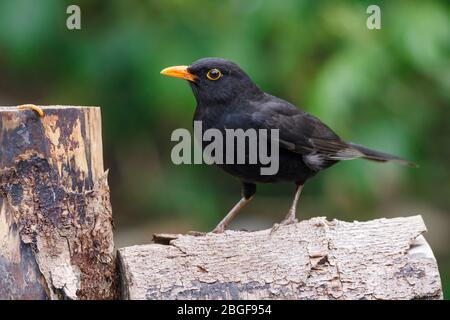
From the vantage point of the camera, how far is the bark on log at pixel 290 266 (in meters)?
3.78

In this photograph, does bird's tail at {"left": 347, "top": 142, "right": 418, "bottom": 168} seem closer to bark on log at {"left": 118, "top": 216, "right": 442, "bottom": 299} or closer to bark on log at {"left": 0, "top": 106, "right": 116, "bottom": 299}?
bark on log at {"left": 118, "top": 216, "right": 442, "bottom": 299}

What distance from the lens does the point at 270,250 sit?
4.02 metres

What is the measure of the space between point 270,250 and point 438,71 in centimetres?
305

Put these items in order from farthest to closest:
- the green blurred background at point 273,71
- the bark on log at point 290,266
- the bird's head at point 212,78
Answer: the green blurred background at point 273,71
the bird's head at point 212,78
the bark on log at point 290,266

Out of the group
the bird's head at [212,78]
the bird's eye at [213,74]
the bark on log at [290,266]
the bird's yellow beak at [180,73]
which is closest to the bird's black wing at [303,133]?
the bird's head at [212,78]

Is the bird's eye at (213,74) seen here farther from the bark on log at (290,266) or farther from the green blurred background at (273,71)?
the bark on log at (290,266)

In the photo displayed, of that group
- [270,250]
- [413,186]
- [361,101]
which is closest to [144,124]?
[361,101]

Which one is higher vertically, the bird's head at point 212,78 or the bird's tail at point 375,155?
the bird's head at point 212,78

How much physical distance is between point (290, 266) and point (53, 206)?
1.28m

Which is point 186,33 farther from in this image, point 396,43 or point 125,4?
point 396,43

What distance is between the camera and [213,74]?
5.25 metres

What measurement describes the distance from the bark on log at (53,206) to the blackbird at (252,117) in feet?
4.42

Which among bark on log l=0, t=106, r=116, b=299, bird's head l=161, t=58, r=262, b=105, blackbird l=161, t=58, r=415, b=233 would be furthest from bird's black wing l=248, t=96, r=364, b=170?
bark on log l=0, t=106, r=116, b=299

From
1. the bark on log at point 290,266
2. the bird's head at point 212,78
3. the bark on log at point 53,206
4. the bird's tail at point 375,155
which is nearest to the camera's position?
the bark on log at point 53,206
